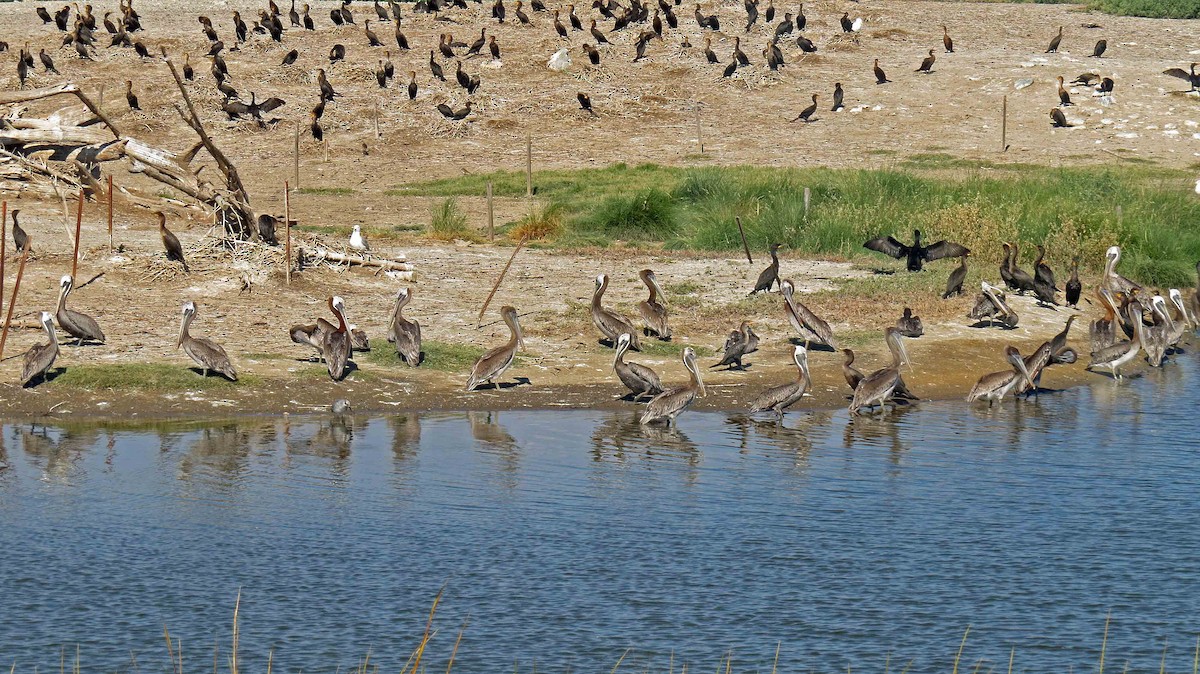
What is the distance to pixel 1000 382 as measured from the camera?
16.9 m

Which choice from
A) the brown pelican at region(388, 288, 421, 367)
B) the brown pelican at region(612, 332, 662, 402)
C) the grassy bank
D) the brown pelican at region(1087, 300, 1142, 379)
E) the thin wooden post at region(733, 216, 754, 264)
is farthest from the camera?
the grassy bank

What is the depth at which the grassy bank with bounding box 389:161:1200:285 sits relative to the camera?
78.8 feet

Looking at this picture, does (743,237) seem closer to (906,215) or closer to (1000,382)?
(906,215)

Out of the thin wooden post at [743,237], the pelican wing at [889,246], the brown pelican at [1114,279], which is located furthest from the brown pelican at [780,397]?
the brown pelican at [1114,279]

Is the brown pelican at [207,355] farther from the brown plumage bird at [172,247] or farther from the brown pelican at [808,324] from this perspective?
the brown pelican at [808,324]

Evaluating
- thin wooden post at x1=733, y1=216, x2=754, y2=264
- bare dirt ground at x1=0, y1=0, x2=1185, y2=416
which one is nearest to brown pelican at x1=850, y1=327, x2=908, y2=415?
bare dirt ground at x1=0, y1=0, x2=1185, y2=416

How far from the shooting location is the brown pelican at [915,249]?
2266 cm

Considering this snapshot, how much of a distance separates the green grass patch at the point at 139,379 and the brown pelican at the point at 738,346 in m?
5.31

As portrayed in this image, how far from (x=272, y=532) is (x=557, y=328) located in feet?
26.0

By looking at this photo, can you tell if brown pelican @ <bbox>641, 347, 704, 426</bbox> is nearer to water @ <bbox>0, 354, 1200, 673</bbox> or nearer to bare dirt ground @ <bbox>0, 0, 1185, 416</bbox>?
water @ <bbox>0, 354, 1200, 673</bbox>

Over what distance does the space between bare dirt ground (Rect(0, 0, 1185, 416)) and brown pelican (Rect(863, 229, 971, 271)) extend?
0.87m

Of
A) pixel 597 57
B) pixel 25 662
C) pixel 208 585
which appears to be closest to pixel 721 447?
pixel 208 585

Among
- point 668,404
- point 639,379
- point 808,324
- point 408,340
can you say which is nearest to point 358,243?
point 408,340

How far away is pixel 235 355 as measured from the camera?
57.2ft
